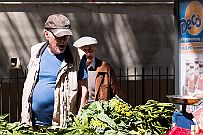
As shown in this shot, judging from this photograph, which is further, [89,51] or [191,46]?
[89,51]

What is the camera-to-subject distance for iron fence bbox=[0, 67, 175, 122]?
11.5 m

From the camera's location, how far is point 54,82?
5.80 m

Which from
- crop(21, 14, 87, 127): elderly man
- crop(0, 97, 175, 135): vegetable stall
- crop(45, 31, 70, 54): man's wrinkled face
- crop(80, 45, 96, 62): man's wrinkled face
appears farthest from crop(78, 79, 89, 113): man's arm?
crop(80, 45, 96, 62): man's wrinkled face

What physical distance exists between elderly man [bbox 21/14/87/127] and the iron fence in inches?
224

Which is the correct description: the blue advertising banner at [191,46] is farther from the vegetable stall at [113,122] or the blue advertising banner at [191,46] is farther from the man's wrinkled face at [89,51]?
the vegetable stall at [113,122]

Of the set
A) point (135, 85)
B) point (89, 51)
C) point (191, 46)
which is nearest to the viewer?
point (191, 46)

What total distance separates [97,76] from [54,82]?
1772 mm

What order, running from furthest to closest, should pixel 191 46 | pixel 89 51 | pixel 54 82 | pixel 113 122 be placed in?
1. pixel 89 51
2. pixel 191 46
3. pixel 54 82
4. pixel 113 122

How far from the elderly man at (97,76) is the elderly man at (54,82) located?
1.48 metres

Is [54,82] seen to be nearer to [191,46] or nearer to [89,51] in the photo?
[89,51]

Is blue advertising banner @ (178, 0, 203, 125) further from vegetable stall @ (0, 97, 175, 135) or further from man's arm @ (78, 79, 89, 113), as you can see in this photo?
vegetable stall @ (0, 97, 175, 135)

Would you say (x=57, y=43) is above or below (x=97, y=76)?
above

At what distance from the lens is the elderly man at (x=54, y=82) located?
5.72 metres

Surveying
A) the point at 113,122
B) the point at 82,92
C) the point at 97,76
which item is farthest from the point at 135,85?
the point at 113,122
